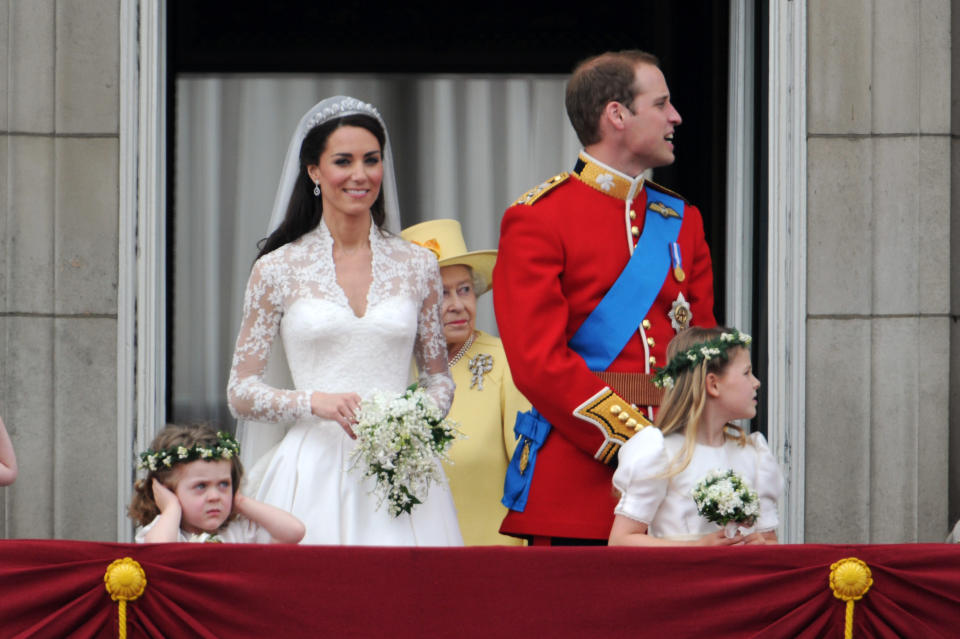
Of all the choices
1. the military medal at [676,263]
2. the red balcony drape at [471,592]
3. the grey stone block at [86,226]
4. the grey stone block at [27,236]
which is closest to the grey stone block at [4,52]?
the grey stone block at [27,236]

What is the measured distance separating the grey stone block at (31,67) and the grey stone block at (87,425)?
0.73m

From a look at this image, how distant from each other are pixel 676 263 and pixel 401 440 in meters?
0.92

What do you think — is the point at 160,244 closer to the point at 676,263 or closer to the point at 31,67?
the point at 31,67

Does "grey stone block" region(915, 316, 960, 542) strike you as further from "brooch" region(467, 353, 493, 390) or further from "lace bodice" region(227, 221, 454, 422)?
"lace bodice" region(227, 221, 454, 422)

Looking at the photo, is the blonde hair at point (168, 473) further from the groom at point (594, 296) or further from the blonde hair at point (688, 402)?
the blonde hair at point (688, 402)

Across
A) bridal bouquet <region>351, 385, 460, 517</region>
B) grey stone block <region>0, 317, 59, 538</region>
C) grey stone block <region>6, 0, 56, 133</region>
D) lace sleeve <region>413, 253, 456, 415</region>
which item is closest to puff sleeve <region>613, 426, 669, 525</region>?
bridal bouquet <region>351, 385, 460, 517</region>

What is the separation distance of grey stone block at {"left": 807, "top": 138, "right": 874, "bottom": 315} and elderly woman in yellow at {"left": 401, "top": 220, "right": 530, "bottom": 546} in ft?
3.84

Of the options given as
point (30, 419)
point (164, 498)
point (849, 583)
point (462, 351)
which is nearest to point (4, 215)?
point (30, 419)

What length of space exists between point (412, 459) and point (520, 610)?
0.66 m

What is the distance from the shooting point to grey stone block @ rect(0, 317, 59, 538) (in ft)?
18.2

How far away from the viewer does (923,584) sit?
3.18m

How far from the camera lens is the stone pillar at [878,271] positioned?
18.5ft

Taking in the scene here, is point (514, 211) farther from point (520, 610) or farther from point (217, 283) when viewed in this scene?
point (217, 283)

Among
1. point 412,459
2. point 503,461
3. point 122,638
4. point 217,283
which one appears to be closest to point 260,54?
point 217,283
